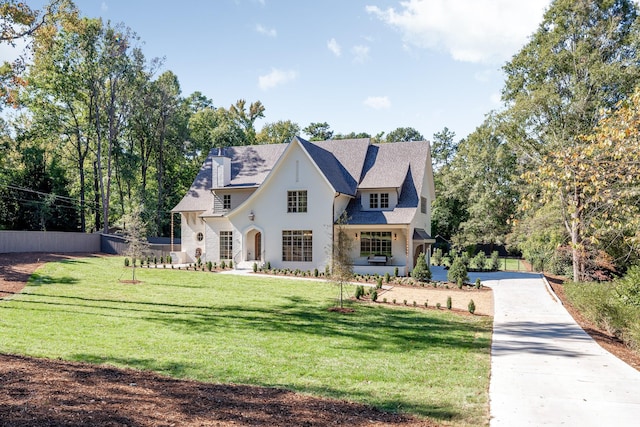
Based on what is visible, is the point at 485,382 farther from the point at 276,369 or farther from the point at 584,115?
the point at 584,115

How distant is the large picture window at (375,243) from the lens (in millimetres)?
26938

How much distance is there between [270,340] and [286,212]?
55.7 feet

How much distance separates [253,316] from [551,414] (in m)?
8.93

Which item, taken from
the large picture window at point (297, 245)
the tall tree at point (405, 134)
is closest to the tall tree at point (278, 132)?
the tall tree at point (405, 134)

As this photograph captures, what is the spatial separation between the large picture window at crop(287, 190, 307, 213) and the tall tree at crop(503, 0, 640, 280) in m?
12.7

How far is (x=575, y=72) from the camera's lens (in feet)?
86.9

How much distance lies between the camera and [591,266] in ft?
83.7

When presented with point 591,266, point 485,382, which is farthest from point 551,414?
point 591,266

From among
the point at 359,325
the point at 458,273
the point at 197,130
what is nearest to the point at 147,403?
the point at 359,325

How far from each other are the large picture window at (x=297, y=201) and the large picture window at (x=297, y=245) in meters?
1.33

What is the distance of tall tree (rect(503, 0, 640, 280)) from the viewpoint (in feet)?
84.4

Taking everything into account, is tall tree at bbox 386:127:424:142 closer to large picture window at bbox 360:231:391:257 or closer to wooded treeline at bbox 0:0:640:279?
wooded treeline at bbox 0:0:640:279

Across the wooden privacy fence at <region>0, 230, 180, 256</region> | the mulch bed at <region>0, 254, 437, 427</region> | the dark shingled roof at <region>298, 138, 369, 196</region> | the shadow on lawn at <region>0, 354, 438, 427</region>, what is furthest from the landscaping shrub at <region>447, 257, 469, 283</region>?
the mulch bed at <region>0, 254, 437, 427</region>

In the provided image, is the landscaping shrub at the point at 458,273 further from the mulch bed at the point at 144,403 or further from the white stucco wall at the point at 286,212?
the mulch bed at the point at 144,403
